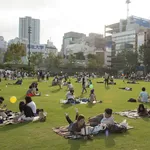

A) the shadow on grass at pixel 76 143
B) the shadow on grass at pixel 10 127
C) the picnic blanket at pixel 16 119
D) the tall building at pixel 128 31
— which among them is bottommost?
the shadow on grass at pixel 76 143

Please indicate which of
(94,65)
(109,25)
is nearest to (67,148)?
(94,65)

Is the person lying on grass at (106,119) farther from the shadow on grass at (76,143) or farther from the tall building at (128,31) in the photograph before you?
the tall building at (128,31)

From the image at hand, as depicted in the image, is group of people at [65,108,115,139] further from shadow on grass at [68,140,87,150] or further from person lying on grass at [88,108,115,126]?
shadow on grass at [68,140,87,150]

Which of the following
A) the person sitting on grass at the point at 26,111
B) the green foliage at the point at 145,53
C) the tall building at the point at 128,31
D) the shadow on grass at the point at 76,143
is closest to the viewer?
the shadow on grass at the point at 76,143

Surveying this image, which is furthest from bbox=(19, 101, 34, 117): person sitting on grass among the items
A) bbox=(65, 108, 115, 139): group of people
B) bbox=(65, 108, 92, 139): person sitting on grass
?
bbox=(65, 108, 92, 139): person sitting on grass

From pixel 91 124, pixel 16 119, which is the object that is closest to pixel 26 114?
pixel 16 119

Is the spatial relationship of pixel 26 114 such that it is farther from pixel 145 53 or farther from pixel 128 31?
pixel 128 31

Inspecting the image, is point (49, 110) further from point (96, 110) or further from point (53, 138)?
point (53, 138)

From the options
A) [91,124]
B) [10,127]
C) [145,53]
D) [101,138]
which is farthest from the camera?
[145,53]

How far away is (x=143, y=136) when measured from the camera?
9.77m

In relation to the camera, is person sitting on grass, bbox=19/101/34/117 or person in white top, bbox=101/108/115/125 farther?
person sitting on grass, bbox=19/101/34/117

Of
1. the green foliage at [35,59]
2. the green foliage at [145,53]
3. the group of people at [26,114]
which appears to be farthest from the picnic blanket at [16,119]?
the green foliage at [145,53]

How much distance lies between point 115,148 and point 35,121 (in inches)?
187

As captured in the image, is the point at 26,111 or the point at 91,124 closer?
the point at 91,124
